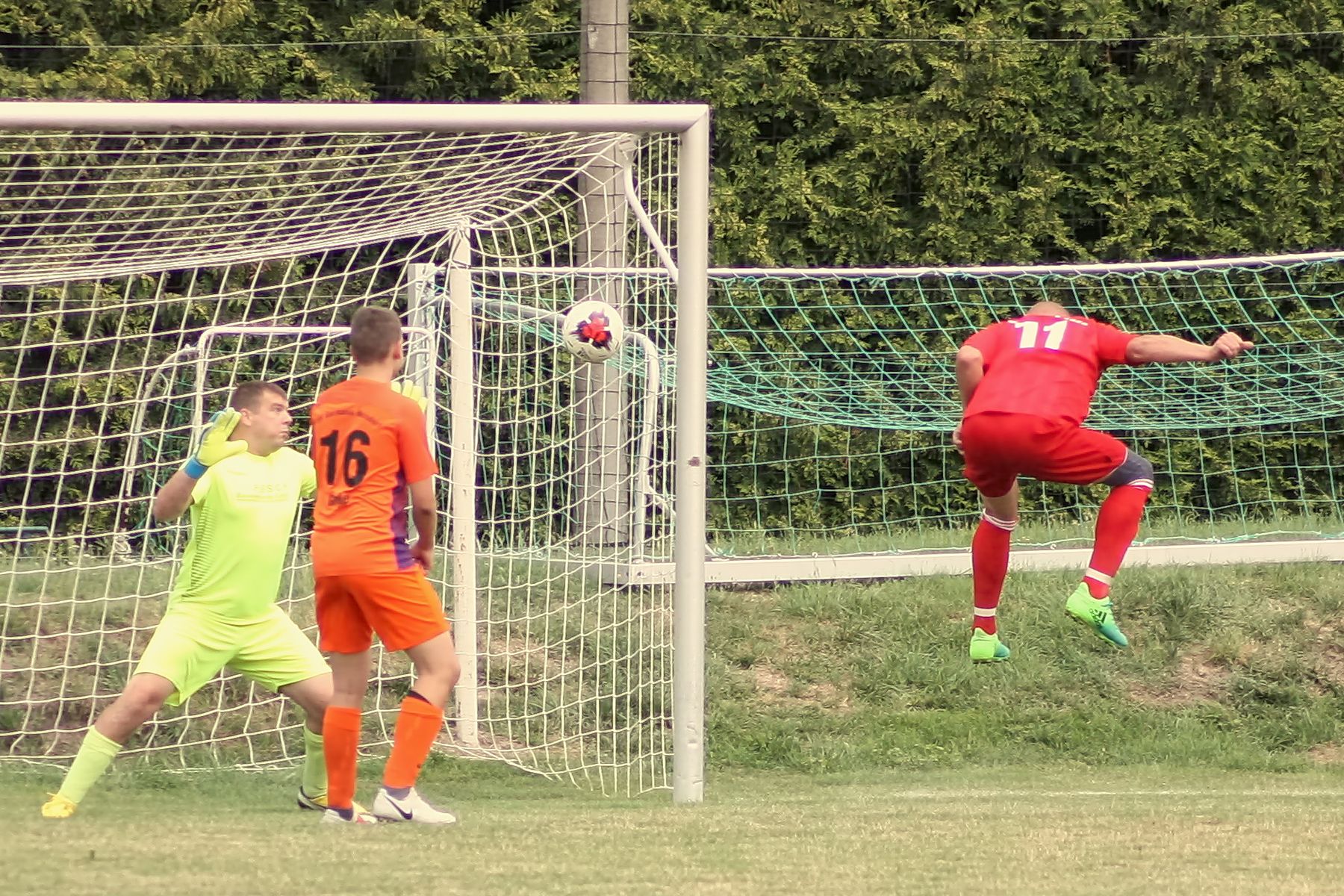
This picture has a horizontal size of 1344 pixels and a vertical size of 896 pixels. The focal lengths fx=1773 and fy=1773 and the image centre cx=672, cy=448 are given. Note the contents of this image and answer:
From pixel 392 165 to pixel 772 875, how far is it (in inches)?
134

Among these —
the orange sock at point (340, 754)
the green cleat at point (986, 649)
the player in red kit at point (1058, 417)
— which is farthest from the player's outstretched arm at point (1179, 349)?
the orange sock at point (340, 754)

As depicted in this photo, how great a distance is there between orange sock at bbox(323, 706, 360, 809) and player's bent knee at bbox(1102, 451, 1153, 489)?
3.19 meters

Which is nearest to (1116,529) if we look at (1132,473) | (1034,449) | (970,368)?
(1132,473)

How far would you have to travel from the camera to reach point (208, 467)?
612 cm

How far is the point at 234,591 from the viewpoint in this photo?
624cm

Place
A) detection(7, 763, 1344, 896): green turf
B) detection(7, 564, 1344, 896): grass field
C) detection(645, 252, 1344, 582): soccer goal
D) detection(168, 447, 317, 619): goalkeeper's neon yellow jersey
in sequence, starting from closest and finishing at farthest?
detection(7, 763, 1344, 896): green turf → detection(7, 564, 1344, 896): grass field → detection(168, 447, 317, 619): goalkeeper's neon yellow jersey → detection(645, 252, 1344, 582): soccer goal

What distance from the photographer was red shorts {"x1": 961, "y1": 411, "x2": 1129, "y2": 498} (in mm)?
6812

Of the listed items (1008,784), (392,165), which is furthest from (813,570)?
(392,165)

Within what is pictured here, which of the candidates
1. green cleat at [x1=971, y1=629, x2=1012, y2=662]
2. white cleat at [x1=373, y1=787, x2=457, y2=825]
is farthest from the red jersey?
white cleat at [x1=373, y1=787, x2=457, y2=825]

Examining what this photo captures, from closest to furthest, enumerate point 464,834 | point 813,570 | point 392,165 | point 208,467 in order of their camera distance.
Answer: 1. point 464,834
2. point 208,467
3. point 392,165
4. point 813,570

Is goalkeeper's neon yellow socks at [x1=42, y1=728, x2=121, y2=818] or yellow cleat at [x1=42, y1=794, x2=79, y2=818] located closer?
yellow cleat at [x1=42, y1=794, x2=79, y2=818]

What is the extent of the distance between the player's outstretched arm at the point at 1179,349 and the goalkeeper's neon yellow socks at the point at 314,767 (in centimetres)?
342

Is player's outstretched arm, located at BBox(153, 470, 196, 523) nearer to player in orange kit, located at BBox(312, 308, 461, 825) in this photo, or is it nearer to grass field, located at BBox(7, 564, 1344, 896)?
player in orange kit, located at BBox(312, 308, 461, 825)

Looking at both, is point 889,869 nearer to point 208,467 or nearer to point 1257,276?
point 208,467
